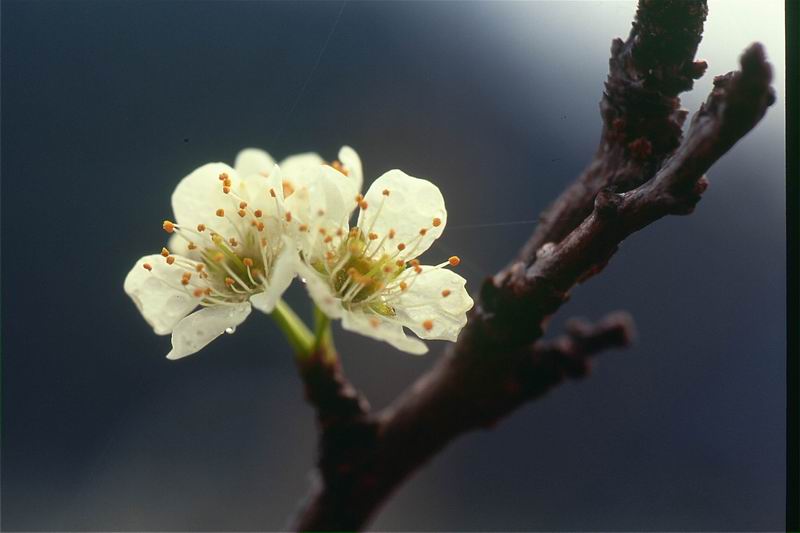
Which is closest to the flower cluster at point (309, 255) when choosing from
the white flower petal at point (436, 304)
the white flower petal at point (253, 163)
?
the white flower petal at point (436, 304)

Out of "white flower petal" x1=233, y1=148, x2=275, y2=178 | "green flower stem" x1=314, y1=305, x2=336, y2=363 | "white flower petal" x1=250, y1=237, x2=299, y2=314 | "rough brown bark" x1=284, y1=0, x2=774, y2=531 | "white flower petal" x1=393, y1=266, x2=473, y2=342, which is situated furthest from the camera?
"white flower petal" x1=233, y1=148, x2=275, y2=178

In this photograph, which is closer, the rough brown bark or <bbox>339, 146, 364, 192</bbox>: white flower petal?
the rough brown bark

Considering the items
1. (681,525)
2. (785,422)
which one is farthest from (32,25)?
(681,525)

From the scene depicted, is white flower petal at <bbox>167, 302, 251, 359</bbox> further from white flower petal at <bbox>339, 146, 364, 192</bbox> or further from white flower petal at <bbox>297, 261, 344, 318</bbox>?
white flower petal at <bbox>339, 146, 364, 192</bbox>

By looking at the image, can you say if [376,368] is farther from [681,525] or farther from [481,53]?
[481,53]

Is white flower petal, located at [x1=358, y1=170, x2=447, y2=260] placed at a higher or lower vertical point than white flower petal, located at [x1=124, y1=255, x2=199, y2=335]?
higher

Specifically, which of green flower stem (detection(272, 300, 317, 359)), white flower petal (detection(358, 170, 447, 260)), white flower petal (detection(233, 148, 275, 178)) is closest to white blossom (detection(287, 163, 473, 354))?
white flower petal (detection(358, 170, 447, 260))

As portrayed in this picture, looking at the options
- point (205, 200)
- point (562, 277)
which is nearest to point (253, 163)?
point (205, 200)
